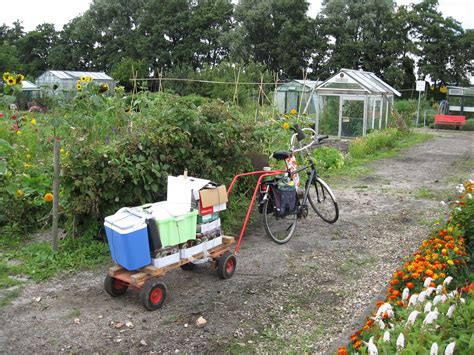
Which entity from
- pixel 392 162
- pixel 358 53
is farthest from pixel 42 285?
pixel 358 53

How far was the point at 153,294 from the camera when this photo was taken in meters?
3.86

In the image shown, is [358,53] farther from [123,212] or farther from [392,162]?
[123,212]

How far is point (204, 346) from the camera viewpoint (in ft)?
11.0

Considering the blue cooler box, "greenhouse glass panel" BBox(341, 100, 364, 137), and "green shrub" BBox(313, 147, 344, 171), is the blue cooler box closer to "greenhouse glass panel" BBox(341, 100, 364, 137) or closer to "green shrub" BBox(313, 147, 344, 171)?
"green shrub" BBox(313, 147, 344, 171)

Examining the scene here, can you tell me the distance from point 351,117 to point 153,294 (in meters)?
14.5

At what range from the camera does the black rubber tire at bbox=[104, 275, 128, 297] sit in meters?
4.03

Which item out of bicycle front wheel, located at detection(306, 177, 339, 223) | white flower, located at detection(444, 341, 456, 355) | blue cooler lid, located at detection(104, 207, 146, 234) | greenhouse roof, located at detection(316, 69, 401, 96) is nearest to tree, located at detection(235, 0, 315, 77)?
greenhouse roof, located at detection(316, 69, 401, 96)

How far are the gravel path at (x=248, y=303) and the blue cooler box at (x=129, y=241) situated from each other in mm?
401

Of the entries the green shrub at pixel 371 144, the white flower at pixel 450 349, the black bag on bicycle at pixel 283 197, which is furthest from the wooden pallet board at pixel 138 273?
the green shrub at pixel 371 144

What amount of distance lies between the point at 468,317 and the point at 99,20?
162 feet

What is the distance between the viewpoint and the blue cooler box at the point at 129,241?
372 centimetres

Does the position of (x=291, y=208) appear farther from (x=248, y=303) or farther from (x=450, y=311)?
(x=450, y=311)

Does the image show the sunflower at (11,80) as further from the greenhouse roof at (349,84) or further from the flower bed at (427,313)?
the greenhouse roof at (349,84)

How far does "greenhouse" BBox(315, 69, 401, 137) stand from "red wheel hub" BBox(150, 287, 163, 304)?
1405cm
